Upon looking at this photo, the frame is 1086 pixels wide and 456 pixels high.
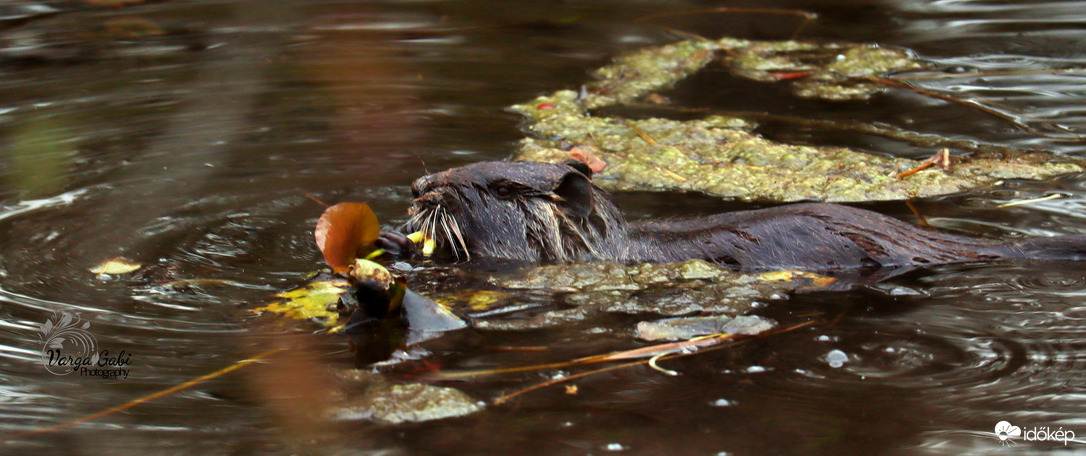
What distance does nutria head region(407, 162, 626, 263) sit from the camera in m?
4.54

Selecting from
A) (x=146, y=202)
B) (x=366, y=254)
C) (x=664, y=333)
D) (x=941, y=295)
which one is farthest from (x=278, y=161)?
(x=941, y=295)

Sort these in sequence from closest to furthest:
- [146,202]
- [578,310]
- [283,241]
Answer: [578,310]
[283,241]
[146,202]

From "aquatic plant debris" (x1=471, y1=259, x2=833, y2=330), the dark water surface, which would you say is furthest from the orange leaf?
"aquatic plant debris" (x1=471, y1=259, x2=833, y2=330)

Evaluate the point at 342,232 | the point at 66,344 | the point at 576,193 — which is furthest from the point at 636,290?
the point at 66,344

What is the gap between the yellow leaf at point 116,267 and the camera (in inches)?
164

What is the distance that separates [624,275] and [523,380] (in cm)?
127

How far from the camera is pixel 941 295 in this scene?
12.8 feet

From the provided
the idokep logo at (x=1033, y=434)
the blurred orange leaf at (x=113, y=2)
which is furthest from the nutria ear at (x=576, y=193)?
the blurred orange leaf at (x=113, y=2)

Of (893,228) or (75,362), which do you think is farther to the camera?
(893,228)

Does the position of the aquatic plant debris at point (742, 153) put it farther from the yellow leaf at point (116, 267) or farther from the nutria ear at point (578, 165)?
the yellow leaf at point (116, 267)

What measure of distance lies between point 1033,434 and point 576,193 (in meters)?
2.26

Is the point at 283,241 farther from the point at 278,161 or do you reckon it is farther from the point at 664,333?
the point at 664,333

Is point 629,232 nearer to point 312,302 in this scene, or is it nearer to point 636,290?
point 636,290

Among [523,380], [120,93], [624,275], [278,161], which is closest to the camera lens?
[523,380]
